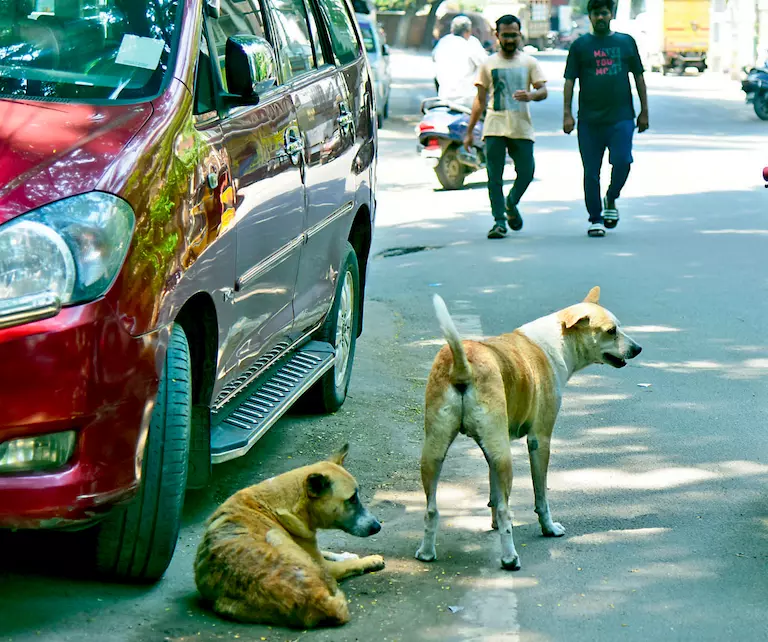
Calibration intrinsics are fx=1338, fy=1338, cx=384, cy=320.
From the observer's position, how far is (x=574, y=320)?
5.60m

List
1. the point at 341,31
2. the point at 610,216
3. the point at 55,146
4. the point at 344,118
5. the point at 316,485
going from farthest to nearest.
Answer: the point at 610,216, the point at 341,31, the point at 344,118, the point at 316,485, the point at 55,146

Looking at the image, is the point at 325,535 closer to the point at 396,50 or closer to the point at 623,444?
the point at 623,444

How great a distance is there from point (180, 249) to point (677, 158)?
16052mm

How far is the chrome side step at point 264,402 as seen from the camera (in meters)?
4.86

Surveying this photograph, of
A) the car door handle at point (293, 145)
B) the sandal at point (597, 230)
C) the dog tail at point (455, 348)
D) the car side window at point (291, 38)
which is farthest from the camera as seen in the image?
the sandal at point (597, 230)

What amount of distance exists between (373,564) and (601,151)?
863 centimetres

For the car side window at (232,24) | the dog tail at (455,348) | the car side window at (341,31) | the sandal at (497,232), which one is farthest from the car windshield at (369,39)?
the dog tail at (455,348)

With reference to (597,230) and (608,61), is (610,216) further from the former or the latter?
(608,61)

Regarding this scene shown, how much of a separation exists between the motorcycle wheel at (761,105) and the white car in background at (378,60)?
723cm

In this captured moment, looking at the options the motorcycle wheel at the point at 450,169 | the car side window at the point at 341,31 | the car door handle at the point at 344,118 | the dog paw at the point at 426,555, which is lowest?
the motorcycle wheel at the point at 450,169

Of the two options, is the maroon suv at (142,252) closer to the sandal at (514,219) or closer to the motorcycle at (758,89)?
the sandal at (514,219)

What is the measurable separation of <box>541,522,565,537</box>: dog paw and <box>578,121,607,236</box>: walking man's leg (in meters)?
7.88

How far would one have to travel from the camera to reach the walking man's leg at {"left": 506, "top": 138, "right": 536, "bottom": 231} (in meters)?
12.7

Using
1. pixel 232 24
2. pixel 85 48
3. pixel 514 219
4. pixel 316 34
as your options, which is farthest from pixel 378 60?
pixel 85 48
